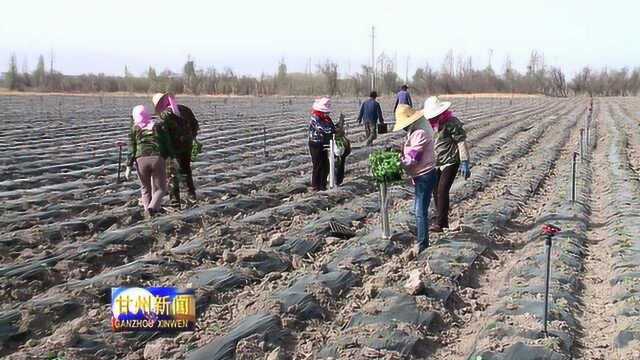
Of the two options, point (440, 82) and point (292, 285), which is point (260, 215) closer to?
point (292, 285)

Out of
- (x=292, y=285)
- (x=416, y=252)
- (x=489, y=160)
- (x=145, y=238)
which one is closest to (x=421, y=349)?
(x=292, y=285)

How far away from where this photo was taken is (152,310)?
4402mm

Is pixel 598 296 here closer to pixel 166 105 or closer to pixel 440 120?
pixel 440 120

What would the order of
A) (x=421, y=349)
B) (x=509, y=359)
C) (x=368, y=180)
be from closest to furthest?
(x=509, y=359)
(x=421, y=349)
(x=368, y=180)

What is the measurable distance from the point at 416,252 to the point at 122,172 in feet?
23.7

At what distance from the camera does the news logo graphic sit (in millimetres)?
4387

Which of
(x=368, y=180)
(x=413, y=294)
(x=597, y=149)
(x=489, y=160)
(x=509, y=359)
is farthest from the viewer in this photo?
(x=597, y=149)

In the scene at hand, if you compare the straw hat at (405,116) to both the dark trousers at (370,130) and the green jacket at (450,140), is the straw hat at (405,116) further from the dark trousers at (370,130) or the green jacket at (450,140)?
the dark trousers at (370,130)

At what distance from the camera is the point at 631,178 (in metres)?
11.8

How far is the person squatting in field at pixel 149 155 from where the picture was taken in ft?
26.5

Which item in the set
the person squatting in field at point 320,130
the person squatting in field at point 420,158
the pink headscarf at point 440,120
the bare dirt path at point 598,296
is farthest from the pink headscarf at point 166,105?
the bare dirt path at point 598,296

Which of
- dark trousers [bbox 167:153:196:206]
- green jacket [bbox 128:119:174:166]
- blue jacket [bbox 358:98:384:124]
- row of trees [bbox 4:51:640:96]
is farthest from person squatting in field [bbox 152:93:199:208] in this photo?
row of trees [bbox 4:51:640:96]

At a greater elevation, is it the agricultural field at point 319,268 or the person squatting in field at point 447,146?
the person squatting in field at point 447,146

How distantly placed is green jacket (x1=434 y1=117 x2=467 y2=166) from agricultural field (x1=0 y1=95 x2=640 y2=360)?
82cm
